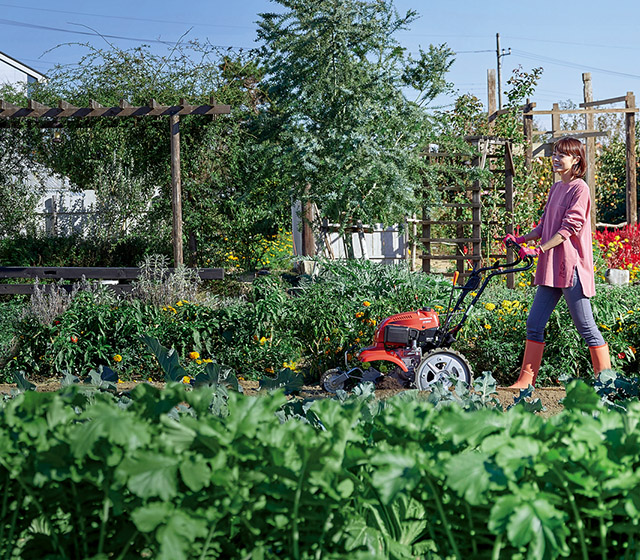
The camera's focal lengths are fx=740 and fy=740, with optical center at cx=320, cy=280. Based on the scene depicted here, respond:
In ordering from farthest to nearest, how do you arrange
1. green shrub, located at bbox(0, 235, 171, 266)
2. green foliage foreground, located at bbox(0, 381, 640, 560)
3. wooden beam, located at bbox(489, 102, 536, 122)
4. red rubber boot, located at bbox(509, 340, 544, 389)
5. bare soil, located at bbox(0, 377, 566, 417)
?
wooden beam, located at bbox(489, 102, 536, 122)
green shrub, located at bbox(0, 235, 171, 266)
red rubber boot, located at bbox(509, 340, 544, 389)
bare soil, located at bbox(0, 377, 566, 417)
green foliage foreground, located at bbox(0, 381, 640, 560)

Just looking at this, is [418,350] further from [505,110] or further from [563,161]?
[505,110]

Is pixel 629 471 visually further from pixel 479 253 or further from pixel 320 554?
pixel 479 253

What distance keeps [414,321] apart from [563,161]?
1.38 m

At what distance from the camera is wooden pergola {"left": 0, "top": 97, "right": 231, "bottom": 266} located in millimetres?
9594

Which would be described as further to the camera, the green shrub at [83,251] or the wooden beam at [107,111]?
the green shrub at [83,251]

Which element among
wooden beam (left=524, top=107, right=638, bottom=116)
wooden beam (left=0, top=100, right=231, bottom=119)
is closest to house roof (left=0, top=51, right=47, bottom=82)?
wooden beam (left=0, top=100, right=231, bottom=119)

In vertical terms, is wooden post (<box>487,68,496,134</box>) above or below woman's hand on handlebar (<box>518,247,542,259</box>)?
above

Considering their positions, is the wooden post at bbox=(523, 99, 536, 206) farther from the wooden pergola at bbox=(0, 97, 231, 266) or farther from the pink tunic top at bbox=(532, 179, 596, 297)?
the pink tunic top at bbox=(532, 179, 596, 297)

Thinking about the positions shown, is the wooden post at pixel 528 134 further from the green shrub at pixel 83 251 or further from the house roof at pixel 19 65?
the house roof at pixel 19 65

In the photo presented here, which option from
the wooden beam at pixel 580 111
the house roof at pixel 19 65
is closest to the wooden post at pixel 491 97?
the wooden beam at pixel 580 111

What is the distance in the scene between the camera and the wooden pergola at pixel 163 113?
378 inches

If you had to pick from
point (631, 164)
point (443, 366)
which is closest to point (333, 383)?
point (443, 366)

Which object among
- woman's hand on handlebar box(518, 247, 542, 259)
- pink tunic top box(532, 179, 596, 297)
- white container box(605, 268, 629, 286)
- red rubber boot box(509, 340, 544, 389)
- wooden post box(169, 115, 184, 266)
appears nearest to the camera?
woman's hand on handlebar box(518, 247, 542, 259)

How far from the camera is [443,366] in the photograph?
4805mm
